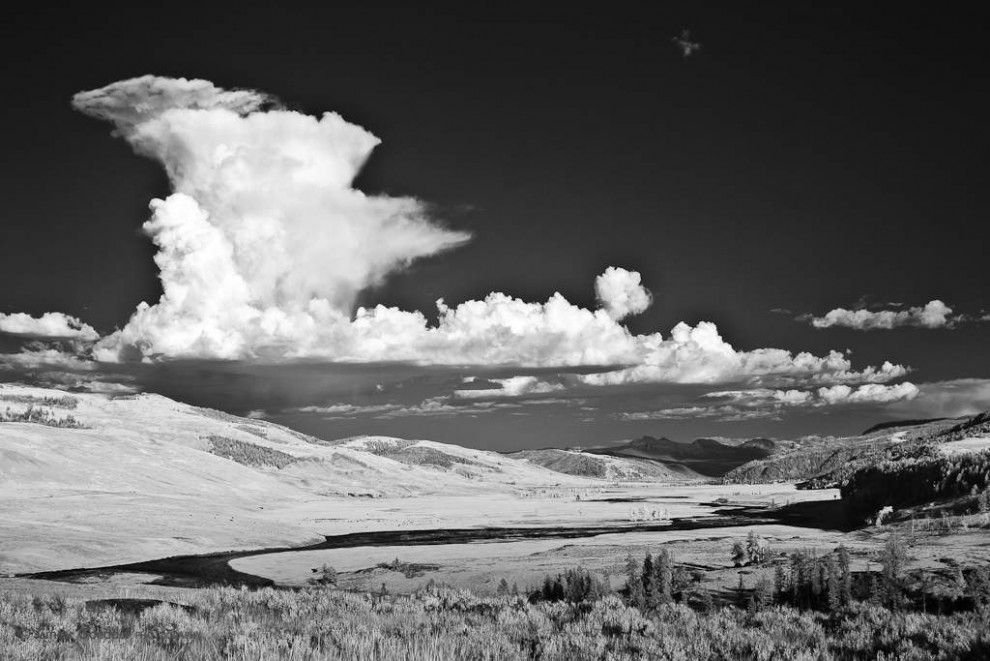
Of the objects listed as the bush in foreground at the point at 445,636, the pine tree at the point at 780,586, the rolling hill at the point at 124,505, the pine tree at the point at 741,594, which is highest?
the bush in foreground at the point at 445,636

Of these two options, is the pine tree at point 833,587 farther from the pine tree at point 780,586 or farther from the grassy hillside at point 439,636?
the grassy hillside at point 439,636

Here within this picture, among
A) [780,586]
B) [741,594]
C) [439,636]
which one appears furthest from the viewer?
[741,594]

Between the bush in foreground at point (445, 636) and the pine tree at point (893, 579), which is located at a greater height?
the bush in foreground at point (445, 636)

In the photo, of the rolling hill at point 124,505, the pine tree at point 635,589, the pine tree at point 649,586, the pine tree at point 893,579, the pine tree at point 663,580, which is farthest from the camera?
the rolling hill at point 124,505

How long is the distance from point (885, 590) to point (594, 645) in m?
39.4

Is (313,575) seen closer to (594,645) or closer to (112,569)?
(112,569)

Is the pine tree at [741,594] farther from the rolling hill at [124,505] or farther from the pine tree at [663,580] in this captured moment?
the rolling hill at [124,505]

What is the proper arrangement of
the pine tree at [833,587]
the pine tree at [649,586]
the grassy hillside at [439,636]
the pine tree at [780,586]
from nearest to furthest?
the grassy hillside at [439,636] < the pine tree at [833,587] < the pine tree at [649,586] < the pine tree at [780,586]

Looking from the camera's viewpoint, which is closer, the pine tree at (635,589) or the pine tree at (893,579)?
the pine tree at (635,589)

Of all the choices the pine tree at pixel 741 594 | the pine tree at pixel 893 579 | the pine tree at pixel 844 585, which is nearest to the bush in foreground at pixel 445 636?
the pine tree at pixel 844 585

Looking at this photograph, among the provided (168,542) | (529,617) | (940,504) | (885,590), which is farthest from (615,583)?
(940,504)

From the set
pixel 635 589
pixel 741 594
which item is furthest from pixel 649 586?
pixel 741 594

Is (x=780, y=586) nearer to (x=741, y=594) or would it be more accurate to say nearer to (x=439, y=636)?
(x=741, y=594)

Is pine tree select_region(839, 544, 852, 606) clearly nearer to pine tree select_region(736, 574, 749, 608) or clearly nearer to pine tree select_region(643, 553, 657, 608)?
pine tree select_region(736, 574, 749, 608)
